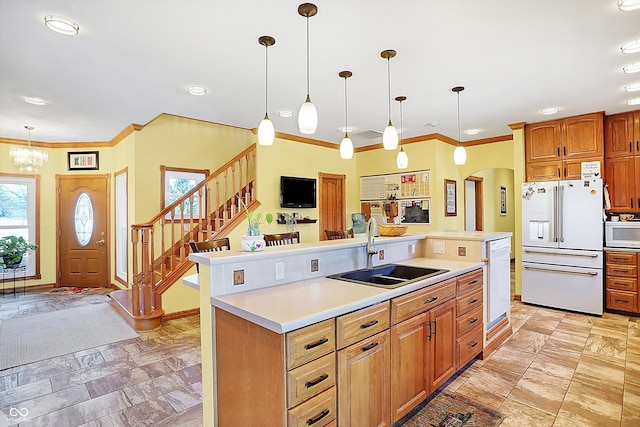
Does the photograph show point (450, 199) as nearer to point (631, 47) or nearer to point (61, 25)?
point (631, 47)

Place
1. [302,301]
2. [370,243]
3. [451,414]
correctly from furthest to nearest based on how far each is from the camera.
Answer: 1. [370,243]
2. [451,414]
3. [302,301]

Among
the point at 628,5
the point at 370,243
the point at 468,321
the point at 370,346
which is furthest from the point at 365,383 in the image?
the point at 628,5

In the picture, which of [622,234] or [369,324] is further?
[622,234]

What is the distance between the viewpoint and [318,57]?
2.96 meters

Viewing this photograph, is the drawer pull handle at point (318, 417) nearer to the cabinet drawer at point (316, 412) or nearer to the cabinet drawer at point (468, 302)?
the cabinet drawer at point (316, 412)

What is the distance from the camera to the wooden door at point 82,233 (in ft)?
21.0

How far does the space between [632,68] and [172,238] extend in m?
5.46

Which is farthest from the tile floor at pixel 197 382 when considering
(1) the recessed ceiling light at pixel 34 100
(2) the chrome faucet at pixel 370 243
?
(1) the recessed ceiling light at pixel 34 100

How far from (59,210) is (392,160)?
6.51m

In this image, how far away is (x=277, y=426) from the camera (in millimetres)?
1482

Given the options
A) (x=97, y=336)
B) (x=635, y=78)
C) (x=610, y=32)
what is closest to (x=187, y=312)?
(x=97, y=336)

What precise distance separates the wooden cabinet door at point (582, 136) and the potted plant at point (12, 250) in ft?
28.8

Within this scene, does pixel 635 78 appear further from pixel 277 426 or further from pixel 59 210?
pixel 59 210

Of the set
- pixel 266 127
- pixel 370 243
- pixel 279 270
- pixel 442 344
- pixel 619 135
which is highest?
pixel 619 135
